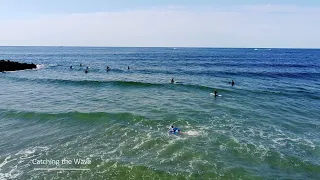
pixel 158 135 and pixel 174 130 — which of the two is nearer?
pixel 158 135

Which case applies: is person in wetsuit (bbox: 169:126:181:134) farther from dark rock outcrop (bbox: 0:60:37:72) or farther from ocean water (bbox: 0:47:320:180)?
dark rock outcrop (bbox: 0:60:37:72)

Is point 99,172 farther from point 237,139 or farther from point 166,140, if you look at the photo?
point 237,139

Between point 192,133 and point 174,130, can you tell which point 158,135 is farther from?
point 192,133

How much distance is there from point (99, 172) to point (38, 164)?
5036mm

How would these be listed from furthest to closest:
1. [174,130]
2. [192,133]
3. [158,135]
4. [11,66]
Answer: [11,66] → [192,133] → [174,130] → [158,135]

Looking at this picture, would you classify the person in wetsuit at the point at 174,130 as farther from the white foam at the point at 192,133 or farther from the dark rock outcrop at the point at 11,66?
the dark rock outcrop at the point at 11,66

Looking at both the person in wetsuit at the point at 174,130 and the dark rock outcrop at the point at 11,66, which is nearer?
the person in wetsuit at the point at 174,130

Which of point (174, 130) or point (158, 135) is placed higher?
point (174, 130)

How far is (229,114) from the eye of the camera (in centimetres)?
3303

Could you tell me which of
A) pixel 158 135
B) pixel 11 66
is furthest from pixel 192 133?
pixel 11 66

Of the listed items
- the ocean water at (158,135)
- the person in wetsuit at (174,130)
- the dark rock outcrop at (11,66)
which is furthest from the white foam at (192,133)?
the dark rock outcrop at (11,66)

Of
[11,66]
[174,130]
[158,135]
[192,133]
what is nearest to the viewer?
[158,135]

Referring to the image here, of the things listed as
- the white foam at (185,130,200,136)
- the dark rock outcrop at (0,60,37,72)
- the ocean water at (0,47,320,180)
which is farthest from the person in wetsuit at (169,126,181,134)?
the dark rock outcrop at (0,60,37,72)

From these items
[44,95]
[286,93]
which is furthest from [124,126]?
[286,93]
